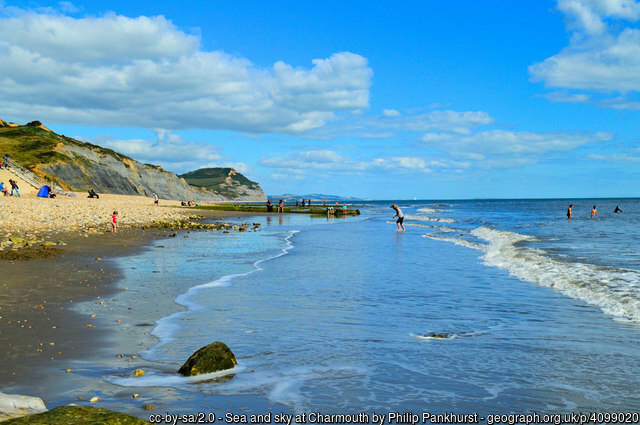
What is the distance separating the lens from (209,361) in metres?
6.81

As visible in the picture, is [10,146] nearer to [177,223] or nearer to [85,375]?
[177,223]

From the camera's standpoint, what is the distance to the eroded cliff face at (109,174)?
9812 cm

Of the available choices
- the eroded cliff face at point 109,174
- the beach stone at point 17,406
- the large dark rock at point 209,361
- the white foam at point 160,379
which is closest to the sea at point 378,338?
the white foam at point 160,379

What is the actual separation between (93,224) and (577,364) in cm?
3063

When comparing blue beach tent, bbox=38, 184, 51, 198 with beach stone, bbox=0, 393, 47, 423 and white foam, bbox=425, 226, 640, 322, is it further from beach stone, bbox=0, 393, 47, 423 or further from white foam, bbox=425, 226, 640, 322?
beach stone, bbox=0, 393, 47, 423

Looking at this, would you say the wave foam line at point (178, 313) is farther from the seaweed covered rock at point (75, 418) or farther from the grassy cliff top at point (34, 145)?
the grassy cliff top at point (34, 145)

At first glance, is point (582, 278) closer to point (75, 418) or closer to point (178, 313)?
point (178, 313)

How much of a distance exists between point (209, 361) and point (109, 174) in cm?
11876

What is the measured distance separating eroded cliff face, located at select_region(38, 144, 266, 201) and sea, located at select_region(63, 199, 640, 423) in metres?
91.4

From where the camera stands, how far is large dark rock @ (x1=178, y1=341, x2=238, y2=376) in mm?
6725

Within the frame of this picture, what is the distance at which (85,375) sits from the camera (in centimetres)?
657

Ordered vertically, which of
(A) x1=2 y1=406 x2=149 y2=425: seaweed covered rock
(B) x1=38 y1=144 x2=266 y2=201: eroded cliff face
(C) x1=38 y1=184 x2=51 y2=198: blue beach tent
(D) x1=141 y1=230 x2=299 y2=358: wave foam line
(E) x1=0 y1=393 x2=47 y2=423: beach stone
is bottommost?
(D) x1=141 y1=230 x2=299 y2=358: wave foam line

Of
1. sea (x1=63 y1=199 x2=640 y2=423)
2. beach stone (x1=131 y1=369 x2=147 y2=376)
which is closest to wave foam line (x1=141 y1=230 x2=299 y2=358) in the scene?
sea (x1=63 y1=199 x2=640 y2=423)

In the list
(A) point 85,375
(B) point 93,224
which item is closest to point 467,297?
(A) point 85,375
